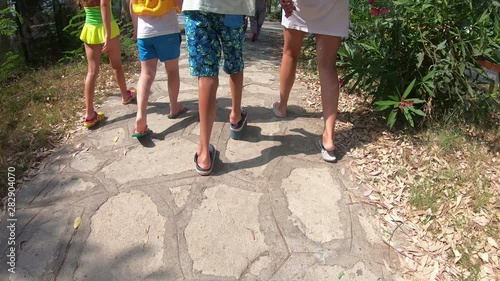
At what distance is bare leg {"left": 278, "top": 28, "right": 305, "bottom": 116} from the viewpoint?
2994mm

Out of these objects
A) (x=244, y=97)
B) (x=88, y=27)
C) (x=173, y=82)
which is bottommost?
(x=244, y=97)

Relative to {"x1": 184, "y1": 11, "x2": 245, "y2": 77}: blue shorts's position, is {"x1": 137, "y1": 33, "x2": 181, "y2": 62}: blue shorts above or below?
below

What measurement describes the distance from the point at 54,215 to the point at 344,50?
270 centimetres

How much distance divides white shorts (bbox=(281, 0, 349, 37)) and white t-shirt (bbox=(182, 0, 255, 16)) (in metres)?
0.50

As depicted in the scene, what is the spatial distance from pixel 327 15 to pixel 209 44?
0.91 m

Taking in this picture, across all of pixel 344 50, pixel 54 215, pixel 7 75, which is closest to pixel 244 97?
pixel 344 50

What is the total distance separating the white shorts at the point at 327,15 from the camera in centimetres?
262

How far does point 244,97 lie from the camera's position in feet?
13.3

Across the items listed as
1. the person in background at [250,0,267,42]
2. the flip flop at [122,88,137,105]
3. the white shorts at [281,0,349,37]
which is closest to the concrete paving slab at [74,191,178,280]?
the flip flop at [122,88,137,105]

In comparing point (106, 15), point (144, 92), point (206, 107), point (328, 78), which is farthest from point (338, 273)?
point (106, 15)

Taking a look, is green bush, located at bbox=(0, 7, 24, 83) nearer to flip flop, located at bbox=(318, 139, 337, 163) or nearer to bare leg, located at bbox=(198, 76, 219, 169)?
bare leg, located at bbox=(198, 76, 219, 169)

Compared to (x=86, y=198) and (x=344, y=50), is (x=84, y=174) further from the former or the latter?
(x=344, y=50)

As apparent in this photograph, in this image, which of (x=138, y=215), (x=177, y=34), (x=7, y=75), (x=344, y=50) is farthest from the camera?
(x=7, y=75)

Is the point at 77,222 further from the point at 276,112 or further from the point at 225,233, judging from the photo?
the point at 276,112
